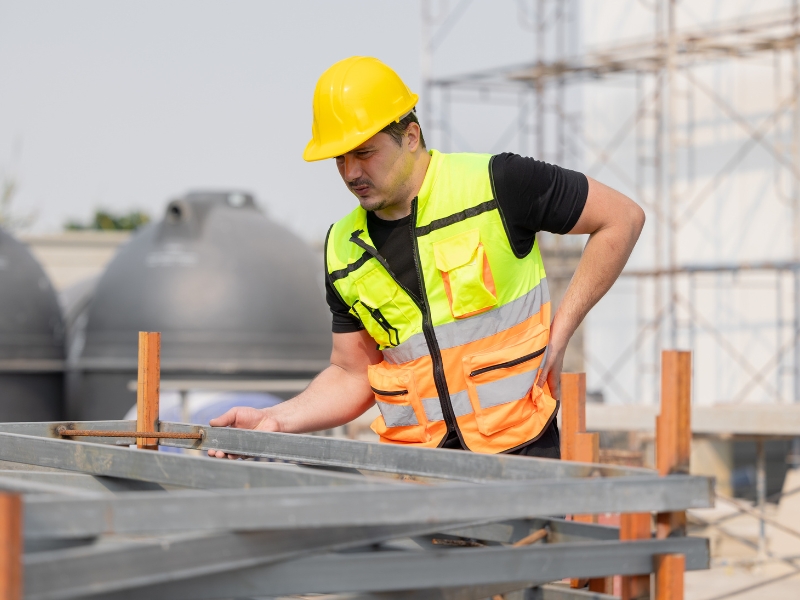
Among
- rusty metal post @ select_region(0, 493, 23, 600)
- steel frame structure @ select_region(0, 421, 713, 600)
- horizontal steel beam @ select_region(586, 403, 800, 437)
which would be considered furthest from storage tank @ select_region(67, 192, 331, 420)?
rusty metal post @ select_region(0, 493, 23, 600)

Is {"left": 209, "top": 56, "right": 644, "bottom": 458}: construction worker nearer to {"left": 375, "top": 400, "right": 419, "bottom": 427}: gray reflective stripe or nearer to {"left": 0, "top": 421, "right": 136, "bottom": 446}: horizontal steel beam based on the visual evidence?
{"left": 375, "top": 400, "right": 419, "bottom": 427}: gray reflective stripe

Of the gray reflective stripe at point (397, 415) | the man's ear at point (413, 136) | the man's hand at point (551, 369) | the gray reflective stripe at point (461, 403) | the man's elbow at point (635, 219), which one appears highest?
the man's ear at point (413, 136)

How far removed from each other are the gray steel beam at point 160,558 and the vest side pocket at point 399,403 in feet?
3.83

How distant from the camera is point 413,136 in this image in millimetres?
2898

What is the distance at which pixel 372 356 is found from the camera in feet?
10.5

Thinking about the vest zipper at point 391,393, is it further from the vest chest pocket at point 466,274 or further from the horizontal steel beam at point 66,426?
the horizontal steel beam at point 66,426

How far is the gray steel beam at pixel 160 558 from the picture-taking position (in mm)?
1307

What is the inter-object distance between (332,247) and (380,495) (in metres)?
1.66

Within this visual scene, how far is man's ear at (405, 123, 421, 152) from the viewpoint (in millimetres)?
2877

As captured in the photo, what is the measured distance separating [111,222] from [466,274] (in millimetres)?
36984

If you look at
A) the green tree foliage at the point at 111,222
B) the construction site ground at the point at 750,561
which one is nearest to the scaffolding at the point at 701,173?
the construction site ground at the point at 750,561

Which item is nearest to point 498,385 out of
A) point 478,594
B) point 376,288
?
point 376,288

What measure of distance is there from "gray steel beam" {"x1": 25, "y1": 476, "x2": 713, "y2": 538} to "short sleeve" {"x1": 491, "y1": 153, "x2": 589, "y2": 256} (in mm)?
1213

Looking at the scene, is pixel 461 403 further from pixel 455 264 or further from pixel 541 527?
pixel 541 527
